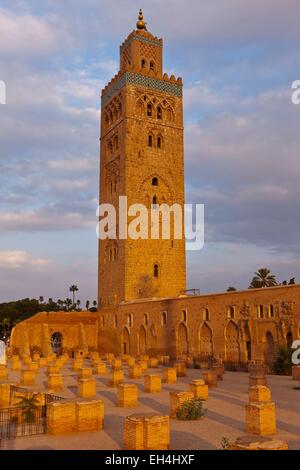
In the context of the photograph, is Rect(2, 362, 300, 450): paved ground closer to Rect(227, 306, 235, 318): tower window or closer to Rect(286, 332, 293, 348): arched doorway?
Rect(286, 332, 293, 348): arched doorway

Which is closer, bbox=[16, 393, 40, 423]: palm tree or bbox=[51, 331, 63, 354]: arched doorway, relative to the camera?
bbox=[16, 393, 40, 423]: palm tree

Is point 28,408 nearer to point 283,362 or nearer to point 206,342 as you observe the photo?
point 283,362

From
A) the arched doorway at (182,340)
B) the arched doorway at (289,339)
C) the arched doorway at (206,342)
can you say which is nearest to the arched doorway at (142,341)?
the arched doorway at (182,340)

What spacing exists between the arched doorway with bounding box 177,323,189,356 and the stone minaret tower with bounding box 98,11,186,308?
792 centimetres

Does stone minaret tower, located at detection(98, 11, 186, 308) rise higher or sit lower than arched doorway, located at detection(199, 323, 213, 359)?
higher

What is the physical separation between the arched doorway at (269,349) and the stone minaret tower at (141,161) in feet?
48.8

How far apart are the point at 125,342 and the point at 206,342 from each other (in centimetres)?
1029

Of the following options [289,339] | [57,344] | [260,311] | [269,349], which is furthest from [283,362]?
[57,344]

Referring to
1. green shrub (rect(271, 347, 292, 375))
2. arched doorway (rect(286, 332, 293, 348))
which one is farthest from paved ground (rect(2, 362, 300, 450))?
arched doorway (rect(286, 332, 293, 348))

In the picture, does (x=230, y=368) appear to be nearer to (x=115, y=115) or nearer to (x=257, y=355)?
(x=257, y=355)

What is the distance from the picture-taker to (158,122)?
129 ft

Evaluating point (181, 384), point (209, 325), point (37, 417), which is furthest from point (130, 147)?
point (37, 417)

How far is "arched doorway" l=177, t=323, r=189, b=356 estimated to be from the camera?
2764 cm
